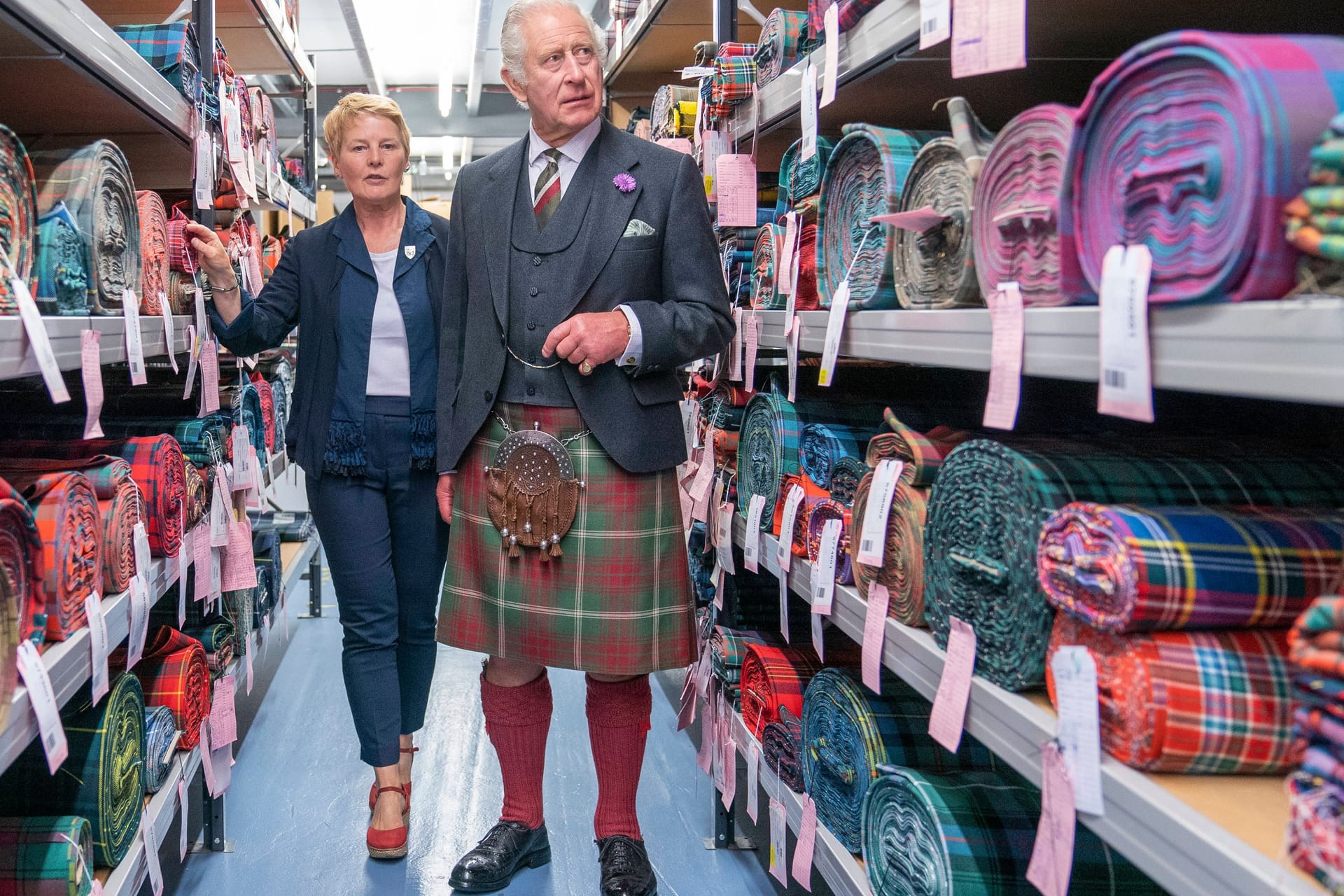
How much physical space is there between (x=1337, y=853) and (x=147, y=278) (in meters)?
2.03

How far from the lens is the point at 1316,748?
73cm

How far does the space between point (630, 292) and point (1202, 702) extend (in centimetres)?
141

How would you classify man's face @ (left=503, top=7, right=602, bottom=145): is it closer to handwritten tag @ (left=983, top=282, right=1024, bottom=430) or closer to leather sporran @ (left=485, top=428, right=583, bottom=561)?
leather sporran @ (left=485, top=428, right=583, bottom=561)

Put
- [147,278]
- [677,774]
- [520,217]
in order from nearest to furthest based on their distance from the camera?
[147,278]
[520,217]
[677,774]

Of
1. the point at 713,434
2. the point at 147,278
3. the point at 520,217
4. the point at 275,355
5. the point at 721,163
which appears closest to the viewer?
the point at 147,278

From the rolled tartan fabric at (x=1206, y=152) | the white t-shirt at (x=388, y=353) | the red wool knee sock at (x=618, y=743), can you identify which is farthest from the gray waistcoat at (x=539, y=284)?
the rolled tartan fabric at (x=1206, y=152)

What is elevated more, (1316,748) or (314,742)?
(1316,748)

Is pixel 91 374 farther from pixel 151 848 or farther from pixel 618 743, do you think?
pixel 618 743

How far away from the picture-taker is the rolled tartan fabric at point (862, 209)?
150cm

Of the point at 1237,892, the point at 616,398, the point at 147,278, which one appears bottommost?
the point at 1237,892

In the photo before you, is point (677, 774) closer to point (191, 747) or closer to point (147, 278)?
point (191, 747)

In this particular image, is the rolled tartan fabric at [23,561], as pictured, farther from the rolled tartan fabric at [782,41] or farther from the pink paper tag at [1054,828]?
the rolled tartan fabric at [782,41]

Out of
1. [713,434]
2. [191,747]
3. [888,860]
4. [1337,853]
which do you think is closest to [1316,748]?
[1337,853]

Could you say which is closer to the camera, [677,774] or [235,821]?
[235,821]
